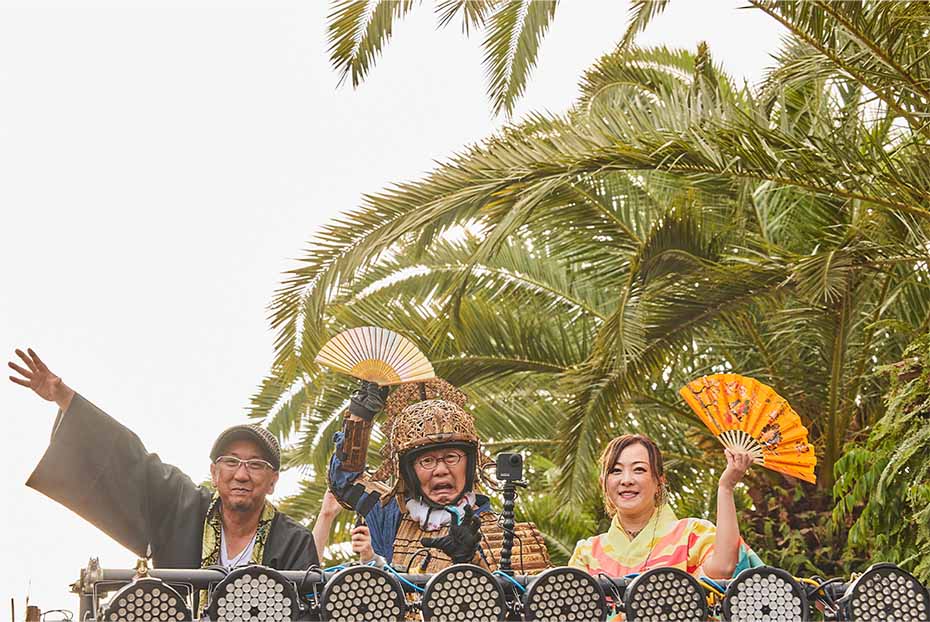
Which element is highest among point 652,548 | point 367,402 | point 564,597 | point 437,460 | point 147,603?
point 367,402

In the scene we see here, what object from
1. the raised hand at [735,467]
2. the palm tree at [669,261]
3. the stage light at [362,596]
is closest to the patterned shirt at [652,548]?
the raised hand at [735,467]

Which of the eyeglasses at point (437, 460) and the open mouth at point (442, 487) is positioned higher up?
the eyeglasses at point (437, 460)

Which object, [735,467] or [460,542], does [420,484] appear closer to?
[460,542]

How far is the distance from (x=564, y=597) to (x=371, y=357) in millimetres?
2160

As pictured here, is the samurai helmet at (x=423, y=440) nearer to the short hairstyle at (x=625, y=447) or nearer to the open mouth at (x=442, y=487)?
the open mouth at (x=442, y=487)

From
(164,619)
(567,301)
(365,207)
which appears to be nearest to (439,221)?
(365,207)

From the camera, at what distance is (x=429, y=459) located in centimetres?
575

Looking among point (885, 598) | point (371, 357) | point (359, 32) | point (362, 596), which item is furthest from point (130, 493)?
point (359, 32)

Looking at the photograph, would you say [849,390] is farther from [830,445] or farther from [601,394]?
[601,394]

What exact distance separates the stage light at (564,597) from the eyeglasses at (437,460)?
1.93 m

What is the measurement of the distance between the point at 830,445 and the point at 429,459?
16.5ft

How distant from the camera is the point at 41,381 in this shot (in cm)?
470

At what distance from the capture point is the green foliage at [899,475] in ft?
25.1

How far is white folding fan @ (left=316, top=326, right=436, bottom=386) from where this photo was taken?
5.74 meters
